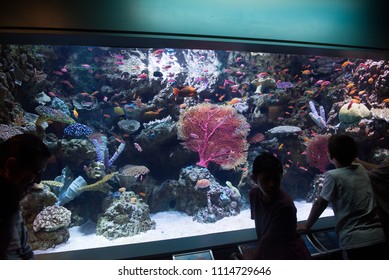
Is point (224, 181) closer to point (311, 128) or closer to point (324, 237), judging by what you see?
point (311, 128)

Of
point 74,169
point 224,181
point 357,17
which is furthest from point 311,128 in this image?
point 74,169

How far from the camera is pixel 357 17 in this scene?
229 centimetres

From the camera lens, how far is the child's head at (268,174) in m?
1.64

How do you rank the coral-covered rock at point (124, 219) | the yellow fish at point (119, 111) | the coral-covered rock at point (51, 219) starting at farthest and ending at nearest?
the yellow fish at point (119, 111) → the coral-covered rock at point (124, 219) → the coral-covered rock at point (51, 219)

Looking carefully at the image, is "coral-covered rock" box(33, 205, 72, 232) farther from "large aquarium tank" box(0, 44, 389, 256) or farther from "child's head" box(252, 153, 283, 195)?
"child's head" box(252, 153, 283, 195)

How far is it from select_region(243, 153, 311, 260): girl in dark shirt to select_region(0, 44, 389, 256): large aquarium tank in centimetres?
45

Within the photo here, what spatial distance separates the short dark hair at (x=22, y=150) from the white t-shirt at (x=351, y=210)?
7.06ft

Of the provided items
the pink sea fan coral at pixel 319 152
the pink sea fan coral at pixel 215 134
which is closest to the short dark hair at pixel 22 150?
the pink sea fan coral at pixel 215 134

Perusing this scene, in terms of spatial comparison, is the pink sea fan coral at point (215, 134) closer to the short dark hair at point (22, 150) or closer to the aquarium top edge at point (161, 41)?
the aquarium top edge at point (161, 41)

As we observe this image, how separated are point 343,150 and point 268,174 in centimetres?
73

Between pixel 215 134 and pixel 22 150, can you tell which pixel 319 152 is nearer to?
pixel 215 134

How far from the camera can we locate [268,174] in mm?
1638

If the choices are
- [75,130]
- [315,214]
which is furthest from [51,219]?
[315,214]

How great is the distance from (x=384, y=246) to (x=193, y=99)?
16.2 ft
